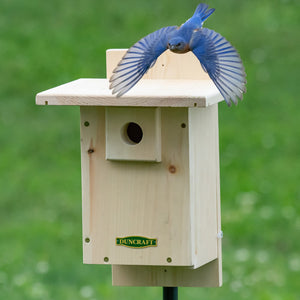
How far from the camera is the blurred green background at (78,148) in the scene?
6.16 meters

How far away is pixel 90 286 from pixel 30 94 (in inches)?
129

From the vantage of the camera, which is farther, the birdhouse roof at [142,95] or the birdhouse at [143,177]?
the birdhouse at [143,177]

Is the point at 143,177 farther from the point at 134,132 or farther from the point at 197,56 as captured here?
the point at 197,56

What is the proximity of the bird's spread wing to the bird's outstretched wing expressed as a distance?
174 millimetres

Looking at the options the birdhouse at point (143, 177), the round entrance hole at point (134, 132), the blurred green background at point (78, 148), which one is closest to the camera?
the birdhouse at point (143, 177)

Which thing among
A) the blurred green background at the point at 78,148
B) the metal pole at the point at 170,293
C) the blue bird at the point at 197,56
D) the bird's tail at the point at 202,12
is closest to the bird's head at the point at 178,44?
the blue bird at the point at 197,56

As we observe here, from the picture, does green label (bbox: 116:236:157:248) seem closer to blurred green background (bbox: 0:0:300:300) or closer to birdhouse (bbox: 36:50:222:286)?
birdhouse (bbox: 36:50:222:286)

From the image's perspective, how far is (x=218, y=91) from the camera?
3545 millimetres

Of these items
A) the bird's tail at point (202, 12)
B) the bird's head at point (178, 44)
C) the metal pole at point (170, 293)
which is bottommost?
the metal pole at point (170, 293)

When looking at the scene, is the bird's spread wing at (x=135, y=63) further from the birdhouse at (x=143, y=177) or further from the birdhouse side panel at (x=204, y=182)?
the birdhouse side panel at (x=204, y=182)

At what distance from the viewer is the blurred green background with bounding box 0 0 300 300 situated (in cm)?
616

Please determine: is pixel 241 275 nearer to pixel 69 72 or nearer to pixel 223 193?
pixel 223 193

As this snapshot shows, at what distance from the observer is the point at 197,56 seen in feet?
10.8

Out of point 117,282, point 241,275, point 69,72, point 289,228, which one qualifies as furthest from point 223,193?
point 117,282
